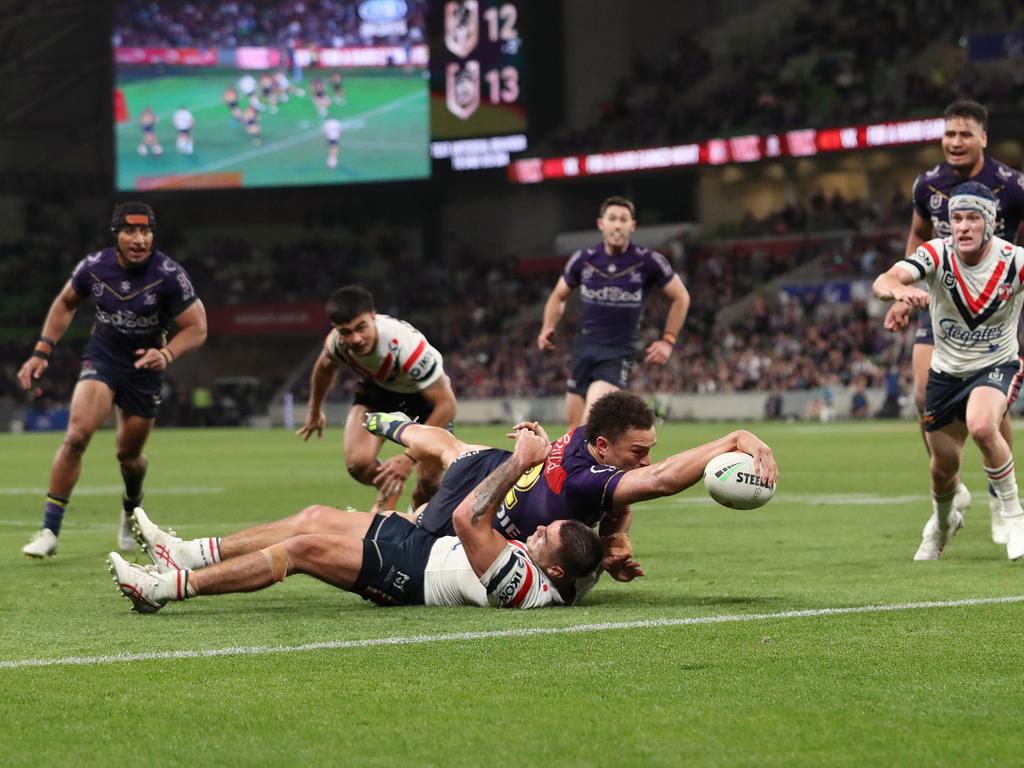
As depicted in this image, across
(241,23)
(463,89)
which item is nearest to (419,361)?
(463,89)

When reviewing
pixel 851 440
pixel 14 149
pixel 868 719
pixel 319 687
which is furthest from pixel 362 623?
pixel 14 149

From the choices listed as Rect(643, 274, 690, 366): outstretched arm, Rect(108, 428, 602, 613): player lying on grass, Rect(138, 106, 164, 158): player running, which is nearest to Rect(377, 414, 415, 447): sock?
Rect(108, 428, 602, 613): player lying on grass

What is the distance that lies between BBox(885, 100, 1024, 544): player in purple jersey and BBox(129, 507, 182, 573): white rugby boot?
4.90m

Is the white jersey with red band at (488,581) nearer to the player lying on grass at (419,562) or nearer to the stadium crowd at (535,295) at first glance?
the player lying on grass at (419,562)

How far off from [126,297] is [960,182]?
5724 mm

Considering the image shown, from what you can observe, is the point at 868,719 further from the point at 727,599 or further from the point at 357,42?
the point at 357,42

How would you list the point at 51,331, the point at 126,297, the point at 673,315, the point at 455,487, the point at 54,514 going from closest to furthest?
the point at 455,487, the point at 54,514, the point at 126,297, the point at 51,331, the point at 673,315

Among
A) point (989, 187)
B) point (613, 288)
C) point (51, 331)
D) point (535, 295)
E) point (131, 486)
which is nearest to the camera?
point (989, 187)

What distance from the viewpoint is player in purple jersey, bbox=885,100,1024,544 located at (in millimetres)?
10688

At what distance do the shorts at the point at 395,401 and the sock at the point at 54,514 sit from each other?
216 cm

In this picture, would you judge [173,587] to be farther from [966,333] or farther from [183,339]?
[966,333]

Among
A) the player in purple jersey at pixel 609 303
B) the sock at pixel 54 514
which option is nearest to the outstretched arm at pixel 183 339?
the sock at pixel 54 514

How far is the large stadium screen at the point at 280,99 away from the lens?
58.2 m

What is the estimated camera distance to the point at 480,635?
6855mm
